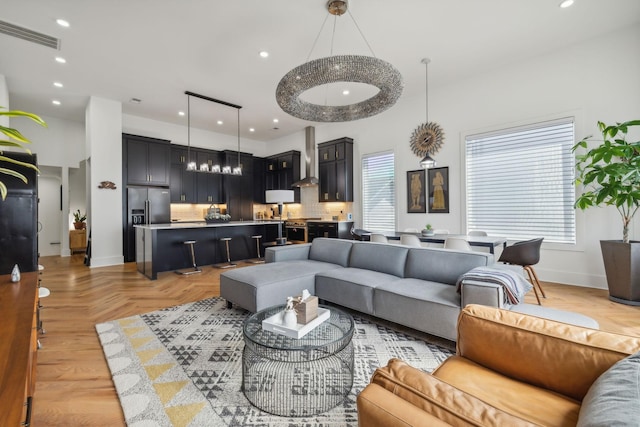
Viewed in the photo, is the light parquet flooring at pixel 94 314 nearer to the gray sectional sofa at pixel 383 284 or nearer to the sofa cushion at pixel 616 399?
the gray sectional sofa at pixel 383 284

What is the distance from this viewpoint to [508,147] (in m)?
4.82

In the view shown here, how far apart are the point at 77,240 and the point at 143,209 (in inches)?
101

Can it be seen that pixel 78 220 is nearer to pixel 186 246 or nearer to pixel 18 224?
pixel 186 246

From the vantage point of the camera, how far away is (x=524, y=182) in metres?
4.68

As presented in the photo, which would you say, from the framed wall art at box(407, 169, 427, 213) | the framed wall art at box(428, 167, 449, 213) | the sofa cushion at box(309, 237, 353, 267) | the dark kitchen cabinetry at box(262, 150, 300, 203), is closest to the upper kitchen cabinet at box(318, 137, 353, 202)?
the dark kitchen cabinetry at box(262, 150, 300, 203)

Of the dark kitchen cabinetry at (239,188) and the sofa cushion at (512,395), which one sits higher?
the dark kitchen cabinetry at (239,188)

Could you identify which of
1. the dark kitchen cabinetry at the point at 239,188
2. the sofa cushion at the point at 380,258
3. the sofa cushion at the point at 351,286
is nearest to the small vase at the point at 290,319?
the sofa cushion at the point at 351,286

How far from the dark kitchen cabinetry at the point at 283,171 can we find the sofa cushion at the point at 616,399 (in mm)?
7796

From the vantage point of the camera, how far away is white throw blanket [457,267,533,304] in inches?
82.8

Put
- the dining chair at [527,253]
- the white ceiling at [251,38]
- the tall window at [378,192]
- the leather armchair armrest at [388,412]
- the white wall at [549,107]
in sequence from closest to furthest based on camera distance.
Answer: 1. the leather armchair armrest at [388,412]
2. the white ceiling at [251,38]
3. the dining chair at [527,253]
4. the white wall at [549,107]
5. the tall window at [378,192]

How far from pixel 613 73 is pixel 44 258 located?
11430mm

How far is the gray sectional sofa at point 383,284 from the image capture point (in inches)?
93.3

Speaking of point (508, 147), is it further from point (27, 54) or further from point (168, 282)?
point (27, 54)

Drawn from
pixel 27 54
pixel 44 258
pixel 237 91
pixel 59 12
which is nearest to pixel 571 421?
pixel 59 12
